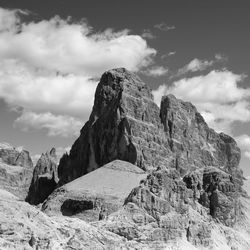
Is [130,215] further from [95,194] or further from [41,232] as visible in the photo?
[41,232]

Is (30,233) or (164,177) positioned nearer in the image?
(30,233)

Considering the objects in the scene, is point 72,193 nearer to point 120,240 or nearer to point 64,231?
point 120,240

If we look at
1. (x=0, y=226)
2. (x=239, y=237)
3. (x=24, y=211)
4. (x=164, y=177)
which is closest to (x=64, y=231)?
(x=24, y=211)

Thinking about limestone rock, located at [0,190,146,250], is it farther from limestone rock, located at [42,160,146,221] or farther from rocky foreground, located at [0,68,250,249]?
limestone rock, located at [42,160,146,221]

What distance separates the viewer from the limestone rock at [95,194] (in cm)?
16325

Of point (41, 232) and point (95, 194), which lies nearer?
point (41, 232)

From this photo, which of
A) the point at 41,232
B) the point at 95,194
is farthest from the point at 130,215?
the point at 41,232

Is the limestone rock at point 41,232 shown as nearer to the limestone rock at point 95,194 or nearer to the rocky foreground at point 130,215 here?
the rocky foreground at point 130,215

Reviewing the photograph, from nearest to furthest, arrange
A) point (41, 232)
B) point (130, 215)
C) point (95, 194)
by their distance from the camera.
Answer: point (41, 232)
point (130, 215)
point (95, 194)

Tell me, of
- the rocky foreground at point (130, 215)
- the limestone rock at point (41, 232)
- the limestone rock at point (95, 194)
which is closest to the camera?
the limestone rock at point (41, 232)

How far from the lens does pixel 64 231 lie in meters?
109

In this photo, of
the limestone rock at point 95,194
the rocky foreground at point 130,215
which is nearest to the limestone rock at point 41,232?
the rocky foreground at point 130,215

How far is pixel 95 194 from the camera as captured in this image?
171500 millimetres

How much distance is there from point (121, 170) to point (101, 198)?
29746 mm
